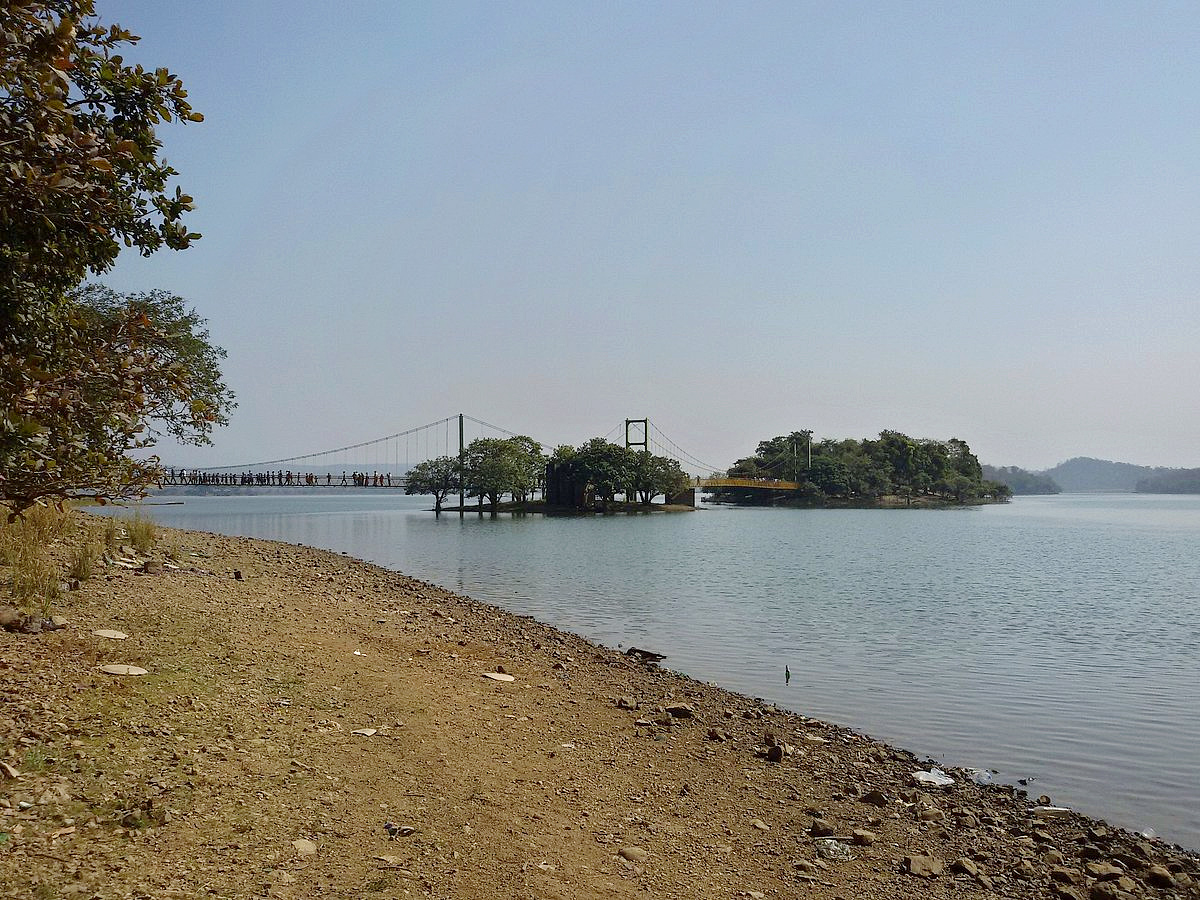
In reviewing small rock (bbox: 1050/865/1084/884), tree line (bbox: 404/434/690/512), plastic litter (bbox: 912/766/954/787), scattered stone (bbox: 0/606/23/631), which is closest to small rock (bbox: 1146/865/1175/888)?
small rock (bbox: 1050/865/1084/884)

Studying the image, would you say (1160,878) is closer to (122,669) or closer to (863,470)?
(122,669)

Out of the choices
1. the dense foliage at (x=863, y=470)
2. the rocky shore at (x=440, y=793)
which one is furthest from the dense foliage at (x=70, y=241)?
the dense foliage at (x=863, y=470)

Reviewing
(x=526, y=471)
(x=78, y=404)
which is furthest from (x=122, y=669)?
(x=526, y=471)

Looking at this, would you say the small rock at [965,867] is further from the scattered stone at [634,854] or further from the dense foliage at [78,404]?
the dense foliage at [78,404]

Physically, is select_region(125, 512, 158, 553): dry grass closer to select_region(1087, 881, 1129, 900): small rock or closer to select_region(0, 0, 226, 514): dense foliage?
select_region(0, 0, 226, 514): dense foliage

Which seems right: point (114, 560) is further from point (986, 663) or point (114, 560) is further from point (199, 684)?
point (986, 663)

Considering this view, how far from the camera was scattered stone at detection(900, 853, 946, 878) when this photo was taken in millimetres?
6129

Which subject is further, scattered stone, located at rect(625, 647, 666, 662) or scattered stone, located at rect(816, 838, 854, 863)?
scattered stone, located at rect(625, 647, 666, 662)

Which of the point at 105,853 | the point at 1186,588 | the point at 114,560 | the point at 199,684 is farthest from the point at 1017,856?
the point at 1186,588

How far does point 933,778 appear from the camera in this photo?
8.53m

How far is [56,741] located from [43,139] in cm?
416

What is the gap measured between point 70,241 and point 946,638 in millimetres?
18428

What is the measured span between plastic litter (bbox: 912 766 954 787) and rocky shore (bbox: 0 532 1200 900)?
3 centimetres

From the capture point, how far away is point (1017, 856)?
6.61m
